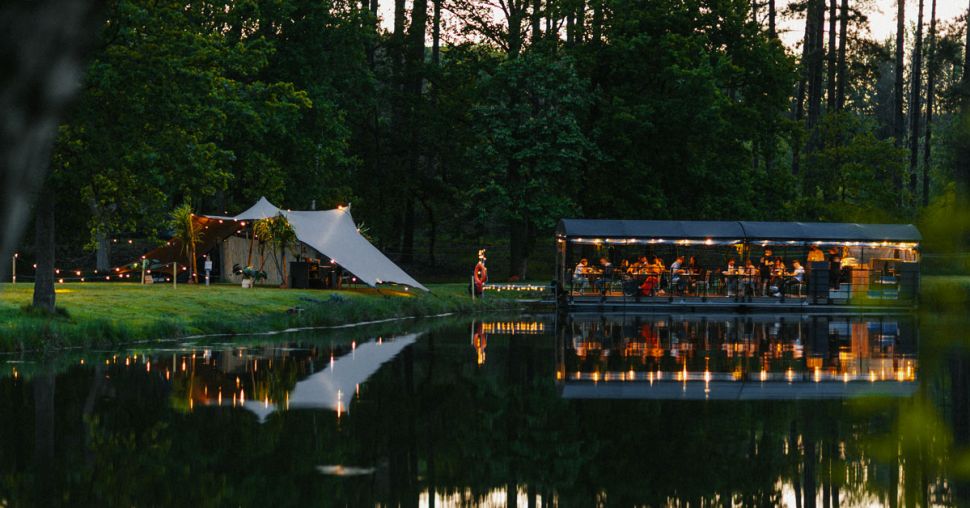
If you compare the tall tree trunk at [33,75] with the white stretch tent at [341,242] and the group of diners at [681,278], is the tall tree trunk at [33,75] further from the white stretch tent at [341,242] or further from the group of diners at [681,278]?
the group of diners at [681,278]

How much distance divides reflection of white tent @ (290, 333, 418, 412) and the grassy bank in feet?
15.3

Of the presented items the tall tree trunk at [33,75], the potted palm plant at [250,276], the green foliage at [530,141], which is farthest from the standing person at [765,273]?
the tall tree trunk at [33,75]

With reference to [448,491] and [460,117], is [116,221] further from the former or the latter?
[460,117]

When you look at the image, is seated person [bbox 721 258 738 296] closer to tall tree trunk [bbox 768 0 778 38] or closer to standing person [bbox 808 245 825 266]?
standing person [bbox 808 245 825 266]

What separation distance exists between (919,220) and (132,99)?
22.6 meters

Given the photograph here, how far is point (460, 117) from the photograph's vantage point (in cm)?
6169

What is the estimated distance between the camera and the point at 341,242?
44.0 meters

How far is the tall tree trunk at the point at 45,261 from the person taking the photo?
24609 millimetres

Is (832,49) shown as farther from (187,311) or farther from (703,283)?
(187,311)

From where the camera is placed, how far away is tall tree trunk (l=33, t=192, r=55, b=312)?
2461 centimetres

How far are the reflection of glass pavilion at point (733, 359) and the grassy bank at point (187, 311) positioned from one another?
235 inches

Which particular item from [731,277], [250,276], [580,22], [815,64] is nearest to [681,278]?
[731,277]

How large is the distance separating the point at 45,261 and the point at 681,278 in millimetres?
26120

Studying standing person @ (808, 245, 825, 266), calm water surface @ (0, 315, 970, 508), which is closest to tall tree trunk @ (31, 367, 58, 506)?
calm water surface @ (0, 315, 970, 508)
